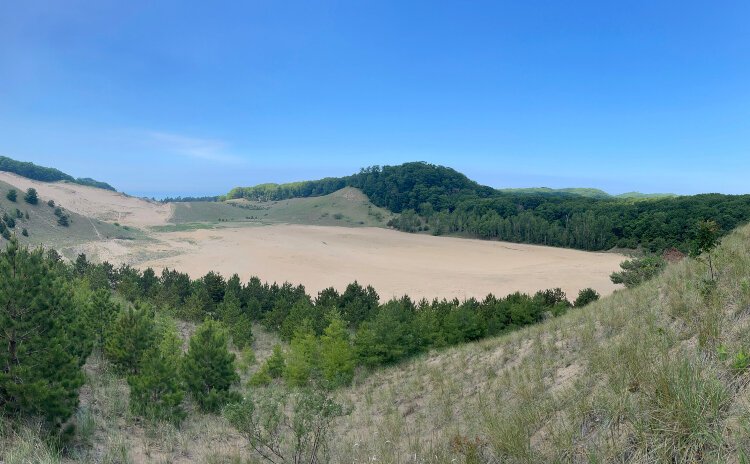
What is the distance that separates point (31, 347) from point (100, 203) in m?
154

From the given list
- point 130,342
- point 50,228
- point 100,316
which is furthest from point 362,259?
point 130,342

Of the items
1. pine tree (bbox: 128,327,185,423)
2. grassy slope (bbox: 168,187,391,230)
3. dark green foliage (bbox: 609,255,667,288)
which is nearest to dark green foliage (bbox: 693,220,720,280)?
pine tree (bbox: 128,327,185,423)

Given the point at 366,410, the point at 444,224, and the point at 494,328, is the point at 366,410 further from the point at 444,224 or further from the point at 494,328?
the point at 444,224

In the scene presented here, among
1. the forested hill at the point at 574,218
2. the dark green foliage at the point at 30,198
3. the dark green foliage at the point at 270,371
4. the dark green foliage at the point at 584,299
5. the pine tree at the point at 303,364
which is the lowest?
the dark green foliage at the point at 270,371

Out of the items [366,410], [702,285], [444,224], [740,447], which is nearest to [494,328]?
[366,410]

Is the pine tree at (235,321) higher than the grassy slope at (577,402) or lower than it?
lower

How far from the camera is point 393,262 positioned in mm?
79438

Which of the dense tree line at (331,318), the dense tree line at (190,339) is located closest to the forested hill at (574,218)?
the dense tree line at (331,318)

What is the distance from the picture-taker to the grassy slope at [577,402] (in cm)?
424

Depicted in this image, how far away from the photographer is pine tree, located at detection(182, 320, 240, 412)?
50.8 feet

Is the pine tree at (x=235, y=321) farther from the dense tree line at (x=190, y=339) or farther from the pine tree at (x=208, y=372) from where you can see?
the pine tree at (x=208, y=372)

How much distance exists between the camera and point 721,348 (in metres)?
5.07

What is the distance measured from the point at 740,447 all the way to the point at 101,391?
713 inches

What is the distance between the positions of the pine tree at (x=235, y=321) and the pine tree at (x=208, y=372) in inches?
466
